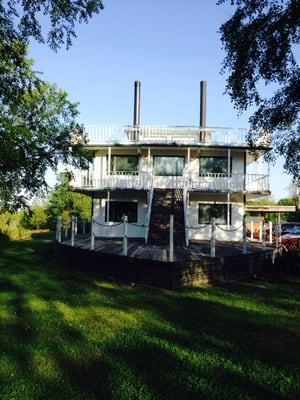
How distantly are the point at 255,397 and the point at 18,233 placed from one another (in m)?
30.2

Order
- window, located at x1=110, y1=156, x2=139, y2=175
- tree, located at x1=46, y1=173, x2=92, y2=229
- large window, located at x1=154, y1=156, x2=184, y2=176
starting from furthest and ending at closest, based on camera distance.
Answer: tree, located at x1=46, y1=173, x2=92, y2=229 < window, located at x1=110, y1=156, x2=139, y2=175 < large window, located at x1=154, y1=156, x2=184, y2=176

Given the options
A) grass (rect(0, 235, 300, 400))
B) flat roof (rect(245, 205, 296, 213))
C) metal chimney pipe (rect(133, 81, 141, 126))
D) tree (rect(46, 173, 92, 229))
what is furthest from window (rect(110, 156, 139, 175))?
tree (rect(46, 173, 92, 229))

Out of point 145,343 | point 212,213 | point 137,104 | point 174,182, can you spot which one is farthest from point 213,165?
point 145,343

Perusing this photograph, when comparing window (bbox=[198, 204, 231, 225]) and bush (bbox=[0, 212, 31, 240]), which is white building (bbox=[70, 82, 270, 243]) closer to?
window (bbox=[198, 204, 231, 225])

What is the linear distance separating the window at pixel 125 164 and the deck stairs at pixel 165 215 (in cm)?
237

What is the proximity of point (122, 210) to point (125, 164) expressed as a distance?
8.94 ft

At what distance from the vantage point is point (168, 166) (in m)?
25.4

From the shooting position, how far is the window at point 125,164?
1009 inches

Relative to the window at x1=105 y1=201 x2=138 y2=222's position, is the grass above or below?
below

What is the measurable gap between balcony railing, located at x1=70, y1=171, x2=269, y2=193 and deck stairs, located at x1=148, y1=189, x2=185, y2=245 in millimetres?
682

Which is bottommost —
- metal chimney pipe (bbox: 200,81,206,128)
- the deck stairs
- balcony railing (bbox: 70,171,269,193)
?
the deck stairs

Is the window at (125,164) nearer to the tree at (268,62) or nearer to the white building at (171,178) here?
the white building at (171,178)

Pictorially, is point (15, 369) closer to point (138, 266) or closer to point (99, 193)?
point (138, 266)

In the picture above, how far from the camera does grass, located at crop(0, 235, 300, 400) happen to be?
5.09m
